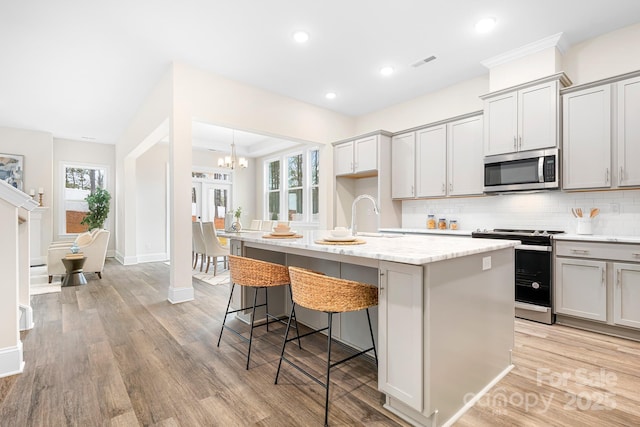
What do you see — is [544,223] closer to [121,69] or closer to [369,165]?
[369,165]

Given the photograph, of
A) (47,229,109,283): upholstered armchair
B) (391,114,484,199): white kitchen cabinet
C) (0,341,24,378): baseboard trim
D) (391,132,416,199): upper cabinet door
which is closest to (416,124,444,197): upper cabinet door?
(391,114,484,199): white kitchen cabinet

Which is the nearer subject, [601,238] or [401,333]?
[401,333]

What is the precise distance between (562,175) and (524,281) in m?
1.15

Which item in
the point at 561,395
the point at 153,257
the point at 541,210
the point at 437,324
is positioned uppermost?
the point at 541,210

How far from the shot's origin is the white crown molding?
328 cm

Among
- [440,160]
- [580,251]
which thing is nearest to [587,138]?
[580,251]

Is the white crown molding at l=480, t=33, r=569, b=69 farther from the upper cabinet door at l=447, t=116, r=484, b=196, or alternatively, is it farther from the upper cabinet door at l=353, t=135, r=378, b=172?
the upper cabinet door at l=353, t=135, r=378, b=172

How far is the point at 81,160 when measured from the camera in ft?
24.9

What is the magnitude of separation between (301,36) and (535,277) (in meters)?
3.45

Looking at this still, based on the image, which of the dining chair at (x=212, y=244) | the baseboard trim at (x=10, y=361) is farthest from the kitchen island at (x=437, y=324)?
the dining chair at (x=212, y=244)

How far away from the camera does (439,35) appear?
10.8 ft

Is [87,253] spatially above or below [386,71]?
below

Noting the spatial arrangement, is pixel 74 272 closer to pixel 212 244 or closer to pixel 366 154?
pixel 212 244

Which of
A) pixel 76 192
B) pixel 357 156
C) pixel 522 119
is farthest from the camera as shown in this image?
pixel 76 192
